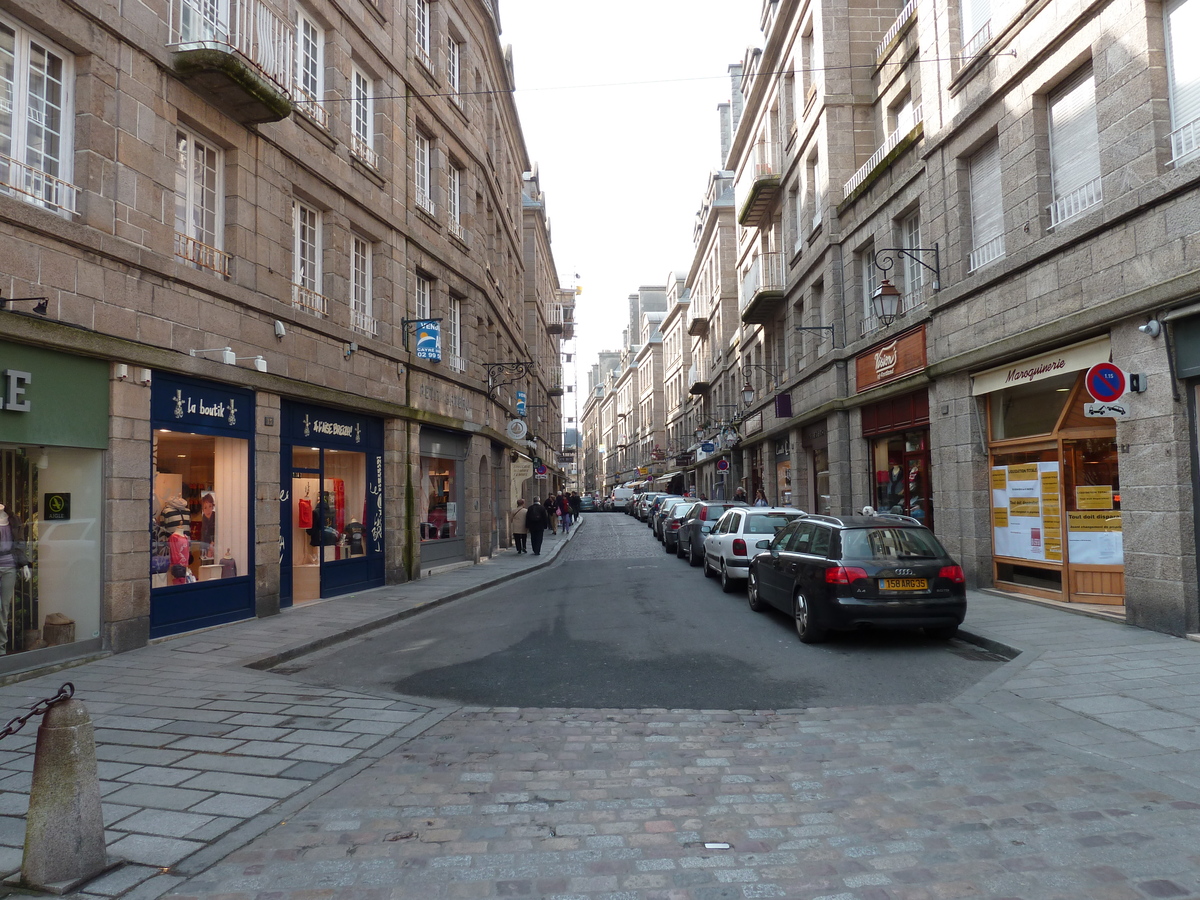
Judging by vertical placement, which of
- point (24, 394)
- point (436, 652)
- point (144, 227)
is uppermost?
point (144, 227)

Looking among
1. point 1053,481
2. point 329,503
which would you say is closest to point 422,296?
point 329,503

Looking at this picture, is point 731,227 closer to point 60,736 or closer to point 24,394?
point 24,394

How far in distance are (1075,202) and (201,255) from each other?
459 inches

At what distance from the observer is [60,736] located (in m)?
3.48

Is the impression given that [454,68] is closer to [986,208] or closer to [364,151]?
[364,151]

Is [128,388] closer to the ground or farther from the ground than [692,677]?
farther from the ground

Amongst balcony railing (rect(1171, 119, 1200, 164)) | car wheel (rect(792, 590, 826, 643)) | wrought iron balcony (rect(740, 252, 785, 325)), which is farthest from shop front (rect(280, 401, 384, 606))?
wrought iron balcony (rect(740, 252, 785, 325))

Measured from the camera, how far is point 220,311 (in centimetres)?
1063

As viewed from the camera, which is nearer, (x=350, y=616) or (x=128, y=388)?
(x=128, y=388)

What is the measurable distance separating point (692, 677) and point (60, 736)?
521 centimetres

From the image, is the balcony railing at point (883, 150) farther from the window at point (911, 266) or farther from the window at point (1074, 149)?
the window at point (1074, 149)

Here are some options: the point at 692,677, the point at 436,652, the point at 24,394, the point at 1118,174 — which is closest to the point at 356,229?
the point at 24,394

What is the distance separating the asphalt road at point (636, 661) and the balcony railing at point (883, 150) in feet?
33.7

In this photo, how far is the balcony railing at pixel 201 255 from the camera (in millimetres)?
10266
